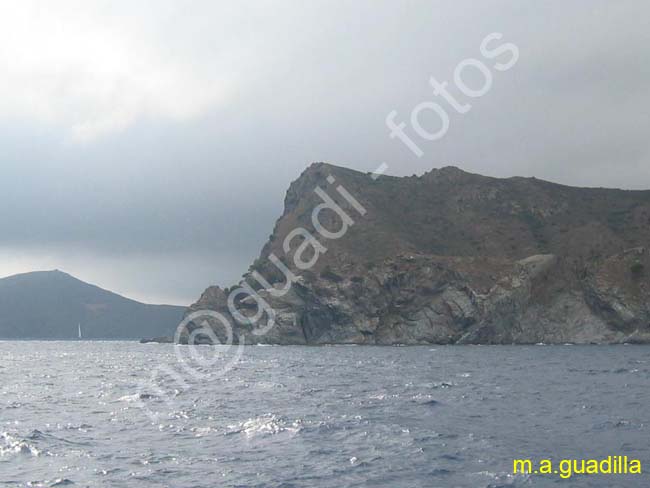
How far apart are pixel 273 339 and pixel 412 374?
13272cm

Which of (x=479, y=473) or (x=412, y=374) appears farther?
(x=412, y=374)

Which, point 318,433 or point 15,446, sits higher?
point 15,446

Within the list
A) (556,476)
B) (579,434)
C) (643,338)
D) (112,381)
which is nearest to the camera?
(556,476)

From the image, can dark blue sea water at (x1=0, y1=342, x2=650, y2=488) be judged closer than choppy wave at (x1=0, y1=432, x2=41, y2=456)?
Yes

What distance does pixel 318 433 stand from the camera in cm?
3247

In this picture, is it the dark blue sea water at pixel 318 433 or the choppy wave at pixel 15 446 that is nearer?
the dark blue sea water at pixel 318 433

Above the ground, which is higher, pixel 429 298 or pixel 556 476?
pixel 429 298

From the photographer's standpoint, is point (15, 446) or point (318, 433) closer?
point (15, 446)

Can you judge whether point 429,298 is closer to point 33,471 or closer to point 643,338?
point 643,338

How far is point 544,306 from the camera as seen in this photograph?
188125 mm

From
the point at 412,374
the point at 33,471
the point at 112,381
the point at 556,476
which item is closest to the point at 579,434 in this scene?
the point at 556,476

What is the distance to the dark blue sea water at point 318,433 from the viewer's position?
24.4 m

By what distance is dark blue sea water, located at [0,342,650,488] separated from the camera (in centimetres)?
2442

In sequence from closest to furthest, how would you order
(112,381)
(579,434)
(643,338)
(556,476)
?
(556,476)
(579,434)
(112,381)
(643,338)
